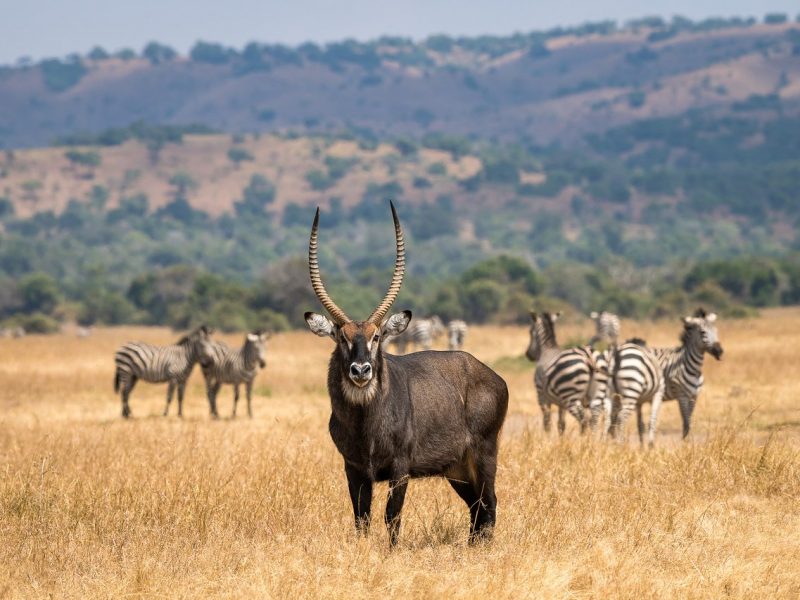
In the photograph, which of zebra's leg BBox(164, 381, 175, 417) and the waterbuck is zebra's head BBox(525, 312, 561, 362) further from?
the waterbuck

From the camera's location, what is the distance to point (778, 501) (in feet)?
33.6

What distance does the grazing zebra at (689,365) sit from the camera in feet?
53.7

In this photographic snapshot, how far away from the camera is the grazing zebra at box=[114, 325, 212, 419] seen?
2164 centimetres

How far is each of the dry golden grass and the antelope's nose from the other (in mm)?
1086

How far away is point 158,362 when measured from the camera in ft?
71.5

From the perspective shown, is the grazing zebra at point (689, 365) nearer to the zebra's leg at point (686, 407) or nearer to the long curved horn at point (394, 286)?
the zebra's leg at point (686, 407)

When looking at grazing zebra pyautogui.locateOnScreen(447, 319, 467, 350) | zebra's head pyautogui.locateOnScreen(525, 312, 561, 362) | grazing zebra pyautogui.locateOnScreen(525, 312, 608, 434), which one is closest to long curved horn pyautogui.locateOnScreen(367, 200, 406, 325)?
grazing zebra pyautogui.locateOnScreen(525, 312, 608, 434)

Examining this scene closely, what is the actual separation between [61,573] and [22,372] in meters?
22.0

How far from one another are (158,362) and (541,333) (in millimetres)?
7865

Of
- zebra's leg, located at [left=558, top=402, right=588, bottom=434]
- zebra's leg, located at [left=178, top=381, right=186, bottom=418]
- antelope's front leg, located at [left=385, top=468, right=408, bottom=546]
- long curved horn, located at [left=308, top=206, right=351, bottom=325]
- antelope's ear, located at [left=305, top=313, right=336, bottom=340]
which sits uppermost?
long curved horn, located at [left=308, top=206, right=351, bottom=325]

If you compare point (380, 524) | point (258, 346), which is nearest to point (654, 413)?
point (380, 524)

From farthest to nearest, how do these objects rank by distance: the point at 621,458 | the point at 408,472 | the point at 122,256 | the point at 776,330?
the point at 122,256, the point at 776,330, the point at 621,458, the point at 408,472

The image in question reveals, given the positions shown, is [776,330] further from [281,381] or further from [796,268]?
[796,268]

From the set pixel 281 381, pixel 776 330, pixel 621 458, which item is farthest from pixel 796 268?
pixel 621 458
